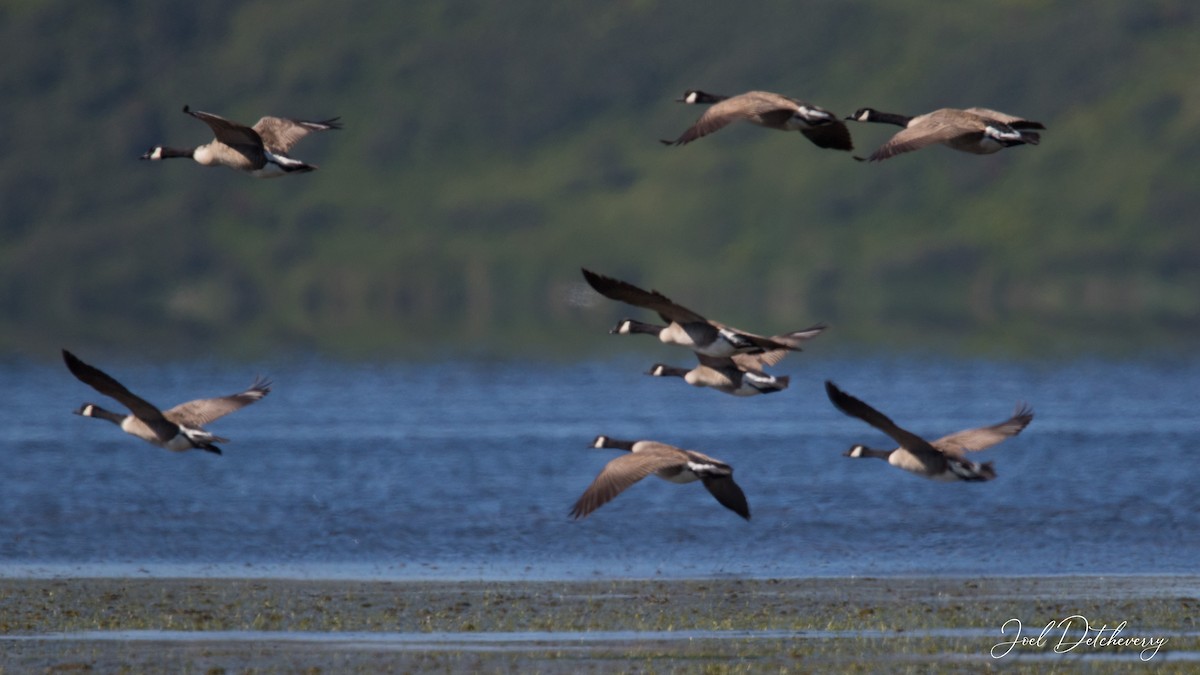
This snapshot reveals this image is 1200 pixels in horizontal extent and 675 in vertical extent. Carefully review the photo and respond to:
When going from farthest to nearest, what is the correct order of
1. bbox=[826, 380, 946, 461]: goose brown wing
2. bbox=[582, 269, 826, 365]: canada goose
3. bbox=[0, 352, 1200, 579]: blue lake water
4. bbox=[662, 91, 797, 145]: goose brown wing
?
bbox=[0, 352, 1200, 579]: blue lake water → bbox=[662, 91, 797, 145]: goose brown wing → bbox=[582, 269, 826, 365]: canada goose → bbox=[826, 380, 946, 461]: goose brown wing

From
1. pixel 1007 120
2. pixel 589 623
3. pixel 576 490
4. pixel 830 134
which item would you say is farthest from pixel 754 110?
pixel 576 490

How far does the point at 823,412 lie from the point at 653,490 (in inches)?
876

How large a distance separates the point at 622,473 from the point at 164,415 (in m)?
4.77

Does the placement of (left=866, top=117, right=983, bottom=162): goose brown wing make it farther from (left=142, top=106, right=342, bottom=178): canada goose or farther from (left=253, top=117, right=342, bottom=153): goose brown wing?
(left=253, top=117, right=342, bottom=153): goose brown wing

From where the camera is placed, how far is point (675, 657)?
2102cm

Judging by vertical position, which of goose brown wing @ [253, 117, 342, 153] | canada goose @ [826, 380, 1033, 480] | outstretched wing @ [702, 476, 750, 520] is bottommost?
outstretched wing @ [702, 476, 750, 520]

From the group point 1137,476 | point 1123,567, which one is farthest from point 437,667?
point 1137,476

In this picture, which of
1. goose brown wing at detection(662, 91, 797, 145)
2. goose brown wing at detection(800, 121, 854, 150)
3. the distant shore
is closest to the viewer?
goose brown wing at detection(800, 121, 854, 150)

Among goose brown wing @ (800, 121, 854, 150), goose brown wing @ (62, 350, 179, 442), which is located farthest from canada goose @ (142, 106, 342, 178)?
goose brown wing @ (800, 121, 854, 150)

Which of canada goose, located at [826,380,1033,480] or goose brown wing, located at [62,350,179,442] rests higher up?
goose brown wing, located at [62,350,179,442]

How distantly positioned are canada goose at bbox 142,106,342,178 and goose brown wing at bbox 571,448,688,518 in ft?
13.2

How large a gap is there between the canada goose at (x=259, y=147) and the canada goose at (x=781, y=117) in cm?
388

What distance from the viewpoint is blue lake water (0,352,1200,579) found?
30.2 m

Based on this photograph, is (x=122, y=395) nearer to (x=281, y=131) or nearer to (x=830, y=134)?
(x=281, y=131)
